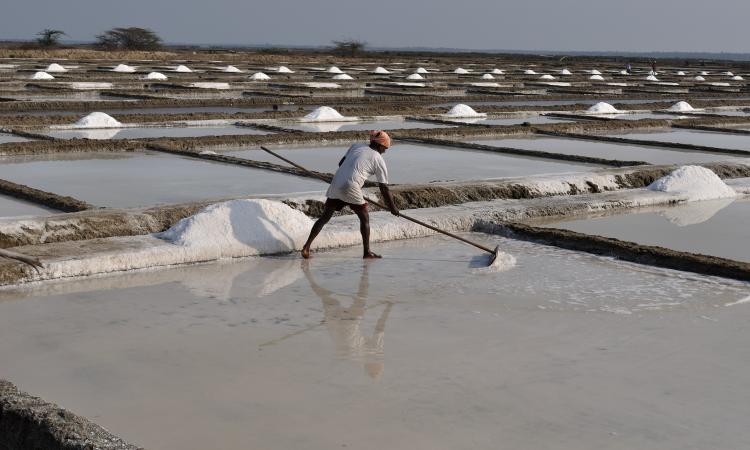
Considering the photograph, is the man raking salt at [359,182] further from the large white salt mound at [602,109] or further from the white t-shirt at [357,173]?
the large white salt mound at [602,109]

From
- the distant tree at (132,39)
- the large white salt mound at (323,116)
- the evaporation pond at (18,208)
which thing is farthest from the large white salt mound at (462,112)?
the distant tree at (132,39)

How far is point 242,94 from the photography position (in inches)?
577

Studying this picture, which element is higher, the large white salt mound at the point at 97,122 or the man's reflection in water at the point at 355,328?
the man's reflection in water at the point at 355,328

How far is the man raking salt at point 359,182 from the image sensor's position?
4.46 metres

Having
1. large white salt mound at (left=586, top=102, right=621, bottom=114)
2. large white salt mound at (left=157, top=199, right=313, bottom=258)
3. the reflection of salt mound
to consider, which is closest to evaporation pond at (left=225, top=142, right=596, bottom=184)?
the reflection of salt mound

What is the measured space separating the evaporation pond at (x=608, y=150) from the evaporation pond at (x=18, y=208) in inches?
168

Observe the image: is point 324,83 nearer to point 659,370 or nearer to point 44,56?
point 44,56

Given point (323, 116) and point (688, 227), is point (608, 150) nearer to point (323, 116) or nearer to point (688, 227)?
point (323, 116)

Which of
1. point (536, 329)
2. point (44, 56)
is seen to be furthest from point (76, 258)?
point (44, 56)

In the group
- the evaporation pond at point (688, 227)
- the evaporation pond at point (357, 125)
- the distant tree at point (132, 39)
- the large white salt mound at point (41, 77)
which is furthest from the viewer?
the distant tree at point (132, 39)

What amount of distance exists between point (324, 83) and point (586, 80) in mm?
7040

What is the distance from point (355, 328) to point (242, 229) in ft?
3.92

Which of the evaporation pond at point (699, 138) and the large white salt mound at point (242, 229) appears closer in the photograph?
the large white salt mound at point (242, 229)

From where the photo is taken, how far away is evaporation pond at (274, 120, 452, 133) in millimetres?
9840
